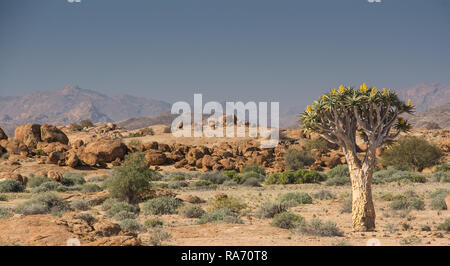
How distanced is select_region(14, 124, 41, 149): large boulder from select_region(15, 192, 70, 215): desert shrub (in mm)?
29528

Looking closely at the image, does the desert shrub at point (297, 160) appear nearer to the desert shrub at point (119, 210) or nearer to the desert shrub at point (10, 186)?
the desert shrub at point (10, 186)

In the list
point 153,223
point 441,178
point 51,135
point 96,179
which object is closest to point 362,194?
point 153,223

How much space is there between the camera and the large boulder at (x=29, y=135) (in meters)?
41.9

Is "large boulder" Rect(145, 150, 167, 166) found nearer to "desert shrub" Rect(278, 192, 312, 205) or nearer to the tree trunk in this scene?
"desert shrub" Rect(278, 192, 312, 205)

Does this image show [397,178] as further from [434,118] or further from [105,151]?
[434,118]

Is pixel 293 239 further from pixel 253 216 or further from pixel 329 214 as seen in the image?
pixel 329 214

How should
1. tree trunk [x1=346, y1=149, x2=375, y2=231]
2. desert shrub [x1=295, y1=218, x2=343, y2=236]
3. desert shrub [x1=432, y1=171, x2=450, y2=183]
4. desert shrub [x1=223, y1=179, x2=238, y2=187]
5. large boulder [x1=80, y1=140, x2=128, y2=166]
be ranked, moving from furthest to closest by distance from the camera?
large boulder [x1=80, y1=140, x2=128, y2=166]
desert shrub [x1=223, y1=179, x2=238, y2=187]
desert shrub [x1=432, y1=171, x2=450, y2=183]
tree trunk [x1=346, y1=149, x2=375, y2=231]
desert shrub [x1=295, y1=218, x2=343, y2=236]

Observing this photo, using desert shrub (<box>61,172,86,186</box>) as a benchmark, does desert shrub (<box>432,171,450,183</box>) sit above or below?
above

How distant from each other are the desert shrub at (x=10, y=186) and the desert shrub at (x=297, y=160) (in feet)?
75.6

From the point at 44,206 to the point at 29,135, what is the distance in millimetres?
31918

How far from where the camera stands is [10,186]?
74.9 feet

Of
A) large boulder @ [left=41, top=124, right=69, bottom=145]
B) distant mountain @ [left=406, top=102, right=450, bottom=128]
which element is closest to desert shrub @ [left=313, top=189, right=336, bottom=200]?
large boulder @ [left=41, top=124, right=69, bottom=145]

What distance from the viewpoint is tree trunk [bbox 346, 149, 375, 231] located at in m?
11.0
